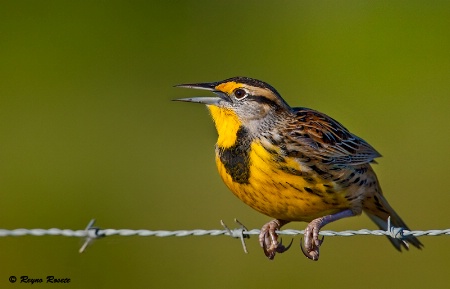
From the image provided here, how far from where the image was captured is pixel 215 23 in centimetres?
1256

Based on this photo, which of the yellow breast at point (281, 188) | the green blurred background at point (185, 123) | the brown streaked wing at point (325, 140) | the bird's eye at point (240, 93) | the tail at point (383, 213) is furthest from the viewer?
the green blurred background at point (185, 123)

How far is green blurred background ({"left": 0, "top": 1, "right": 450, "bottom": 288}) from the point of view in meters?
7.60

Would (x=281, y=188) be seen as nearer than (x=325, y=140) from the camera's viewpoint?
Yes

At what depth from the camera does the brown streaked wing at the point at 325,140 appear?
5062 millimetres

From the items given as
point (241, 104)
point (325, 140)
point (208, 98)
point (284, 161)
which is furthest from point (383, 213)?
point (208, 98)

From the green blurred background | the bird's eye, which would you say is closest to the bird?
the bird's eye

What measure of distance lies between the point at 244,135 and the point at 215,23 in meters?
7.56

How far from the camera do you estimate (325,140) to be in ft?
16.9

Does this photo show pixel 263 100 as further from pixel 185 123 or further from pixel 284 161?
pixel 185 123

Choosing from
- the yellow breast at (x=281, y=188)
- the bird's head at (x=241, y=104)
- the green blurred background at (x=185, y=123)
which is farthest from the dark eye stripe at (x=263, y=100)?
the green blurred background at (x=185, y=123)

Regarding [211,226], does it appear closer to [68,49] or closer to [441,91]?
[441,91]

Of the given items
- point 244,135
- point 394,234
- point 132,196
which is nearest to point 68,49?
point 132,196

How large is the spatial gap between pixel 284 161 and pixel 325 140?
309mm

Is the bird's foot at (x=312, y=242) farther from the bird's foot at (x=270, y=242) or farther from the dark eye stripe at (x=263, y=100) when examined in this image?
the dark eye stripe at (x=263, y=100)
